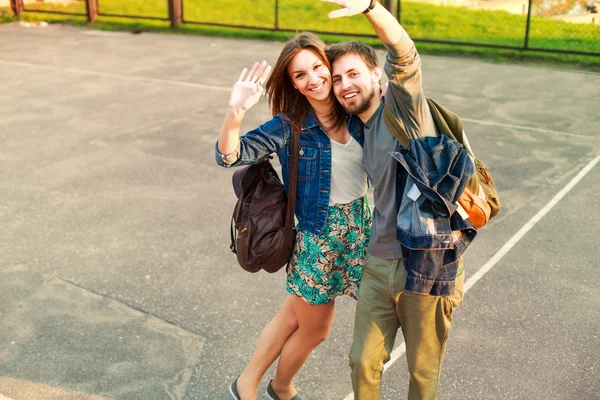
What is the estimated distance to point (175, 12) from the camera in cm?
1891

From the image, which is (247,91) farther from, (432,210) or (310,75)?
(432,210)

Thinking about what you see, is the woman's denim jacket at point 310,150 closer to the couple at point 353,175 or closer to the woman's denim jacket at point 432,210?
the couple at point 353,175

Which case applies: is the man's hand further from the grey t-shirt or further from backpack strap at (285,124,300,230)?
backpack strap at (285,124,300,230)

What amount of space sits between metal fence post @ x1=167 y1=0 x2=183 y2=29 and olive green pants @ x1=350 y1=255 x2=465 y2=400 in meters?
17.1

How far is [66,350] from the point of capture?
427 centimetres

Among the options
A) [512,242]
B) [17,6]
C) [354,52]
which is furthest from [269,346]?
[17,6]

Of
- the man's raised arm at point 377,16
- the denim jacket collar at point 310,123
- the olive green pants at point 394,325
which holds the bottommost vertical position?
the olive green pants at point 394,325

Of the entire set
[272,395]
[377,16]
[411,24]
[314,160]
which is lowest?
[272,395]

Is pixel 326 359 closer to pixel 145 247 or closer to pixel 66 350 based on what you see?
pixel 66 350

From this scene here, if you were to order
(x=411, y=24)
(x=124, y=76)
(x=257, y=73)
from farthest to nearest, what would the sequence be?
(x=411, y=24) < (x=124, y=76) < (x=257, y=73)

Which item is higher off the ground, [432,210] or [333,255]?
[432,210]

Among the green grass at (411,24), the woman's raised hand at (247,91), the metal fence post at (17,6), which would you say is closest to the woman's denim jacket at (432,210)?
the woman's raised hand at (247,91)

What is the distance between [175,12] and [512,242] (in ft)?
49.4

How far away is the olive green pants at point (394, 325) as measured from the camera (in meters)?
2.95
